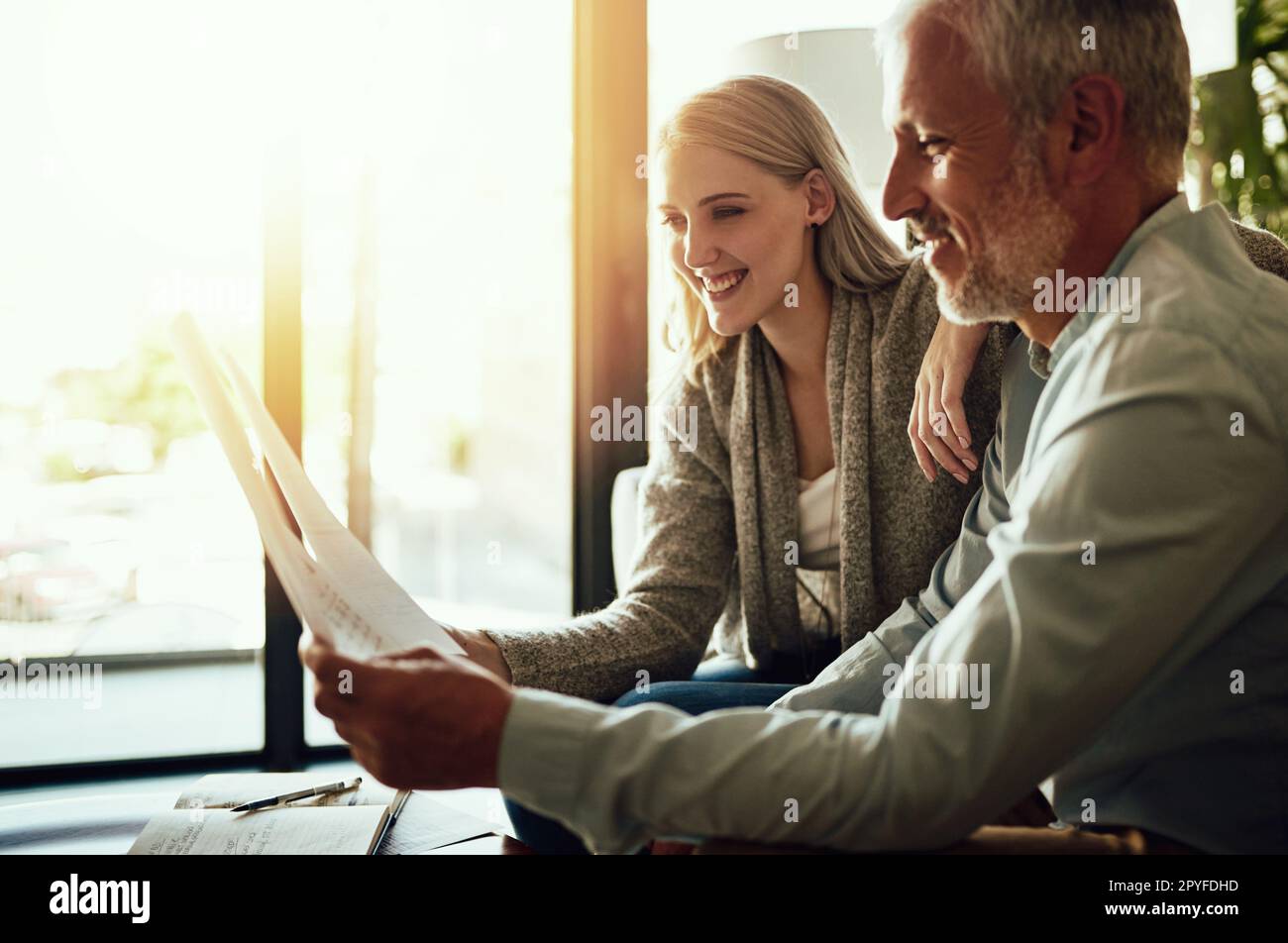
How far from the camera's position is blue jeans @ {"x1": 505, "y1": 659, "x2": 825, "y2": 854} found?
1186mm

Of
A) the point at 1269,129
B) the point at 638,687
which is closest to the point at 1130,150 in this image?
the point at 638,687

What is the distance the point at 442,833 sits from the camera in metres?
1.23

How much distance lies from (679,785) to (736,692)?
2.06 ft

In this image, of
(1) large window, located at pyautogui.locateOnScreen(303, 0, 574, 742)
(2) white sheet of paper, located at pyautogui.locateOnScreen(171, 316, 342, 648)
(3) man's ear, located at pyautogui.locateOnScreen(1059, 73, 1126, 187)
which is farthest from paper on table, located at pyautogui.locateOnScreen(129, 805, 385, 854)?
(1) large window, located at pyautogui.locateOnScreen(303, 0, 574, 742)

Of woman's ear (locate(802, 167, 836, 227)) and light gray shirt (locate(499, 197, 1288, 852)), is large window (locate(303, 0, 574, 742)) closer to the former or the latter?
woman's ear (locate(802, 167, 836, 227))

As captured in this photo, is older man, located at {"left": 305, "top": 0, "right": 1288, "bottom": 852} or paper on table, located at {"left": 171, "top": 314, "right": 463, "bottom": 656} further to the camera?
paper on table, located at {"left": 171, "top": 314, "right": 463, "bottom": 656}

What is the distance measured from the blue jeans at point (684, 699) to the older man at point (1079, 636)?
481 mm

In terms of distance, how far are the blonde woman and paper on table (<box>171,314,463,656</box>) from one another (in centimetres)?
51

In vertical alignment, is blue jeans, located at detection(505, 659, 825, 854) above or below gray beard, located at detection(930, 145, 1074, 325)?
below

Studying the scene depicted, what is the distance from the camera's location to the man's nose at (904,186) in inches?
37.7

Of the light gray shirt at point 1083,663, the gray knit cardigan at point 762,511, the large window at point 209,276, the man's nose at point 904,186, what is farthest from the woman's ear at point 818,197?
the large window at point 209,276

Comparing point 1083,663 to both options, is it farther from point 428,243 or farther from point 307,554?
point 428,243

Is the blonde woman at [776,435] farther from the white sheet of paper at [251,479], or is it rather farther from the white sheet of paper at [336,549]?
the white sheet of paper at [251,479]
